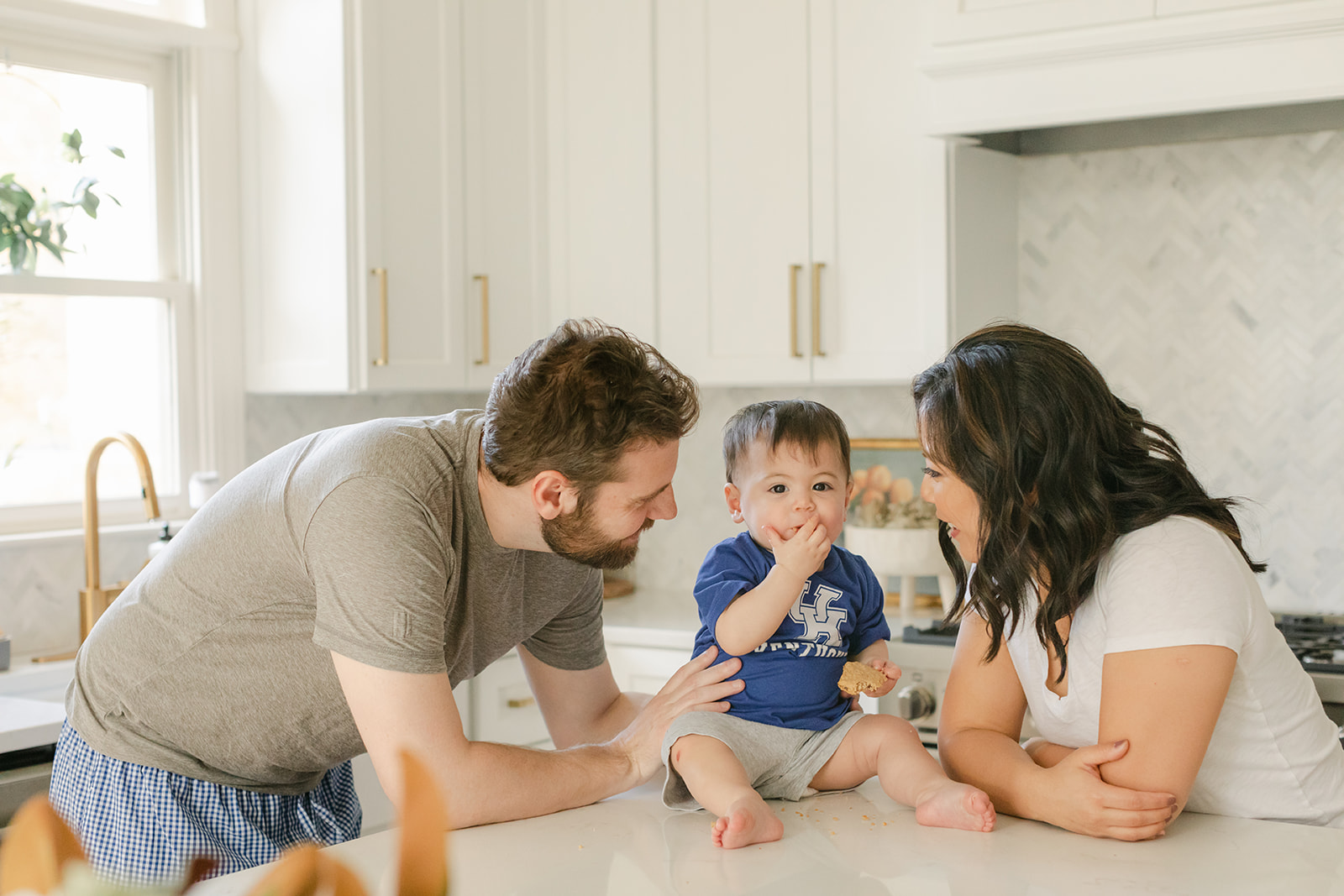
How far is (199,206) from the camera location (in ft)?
10.00

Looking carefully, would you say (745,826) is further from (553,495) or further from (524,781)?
(553,495)

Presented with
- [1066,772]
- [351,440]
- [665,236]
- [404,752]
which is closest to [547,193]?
[665,236]

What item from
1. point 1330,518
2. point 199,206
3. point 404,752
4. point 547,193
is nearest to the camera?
point 404,752

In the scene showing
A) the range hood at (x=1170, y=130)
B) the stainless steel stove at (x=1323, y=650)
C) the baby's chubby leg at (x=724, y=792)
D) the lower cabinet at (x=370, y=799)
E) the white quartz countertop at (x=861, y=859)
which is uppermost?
the range hood at (x=1170, y=130)

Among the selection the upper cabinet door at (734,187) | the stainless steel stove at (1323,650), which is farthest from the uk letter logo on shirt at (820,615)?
the upper cabinet door at (734,187)

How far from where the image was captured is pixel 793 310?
120 inches

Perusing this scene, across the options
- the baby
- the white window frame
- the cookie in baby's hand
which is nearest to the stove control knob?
the baby

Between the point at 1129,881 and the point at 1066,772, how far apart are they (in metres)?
0.17

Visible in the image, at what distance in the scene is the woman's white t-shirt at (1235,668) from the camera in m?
1.21

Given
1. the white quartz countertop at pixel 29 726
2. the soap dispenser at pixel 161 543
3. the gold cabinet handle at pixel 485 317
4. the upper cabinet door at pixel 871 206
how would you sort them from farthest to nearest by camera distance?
the gold cabinet handle at pixel 485 317, the upper cabinet door at pixel 871 206, the soap dispenser at pixel 161 543, the white quartz countertop at pixel 29 726

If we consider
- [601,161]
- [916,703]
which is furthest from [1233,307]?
[601,161]

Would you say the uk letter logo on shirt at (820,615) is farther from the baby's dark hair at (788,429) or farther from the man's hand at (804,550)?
the baby's dark hair at (788,429)

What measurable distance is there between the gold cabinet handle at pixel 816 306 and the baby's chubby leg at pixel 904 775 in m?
1.67

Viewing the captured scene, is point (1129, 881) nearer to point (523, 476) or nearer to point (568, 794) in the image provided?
point (568, 794)
